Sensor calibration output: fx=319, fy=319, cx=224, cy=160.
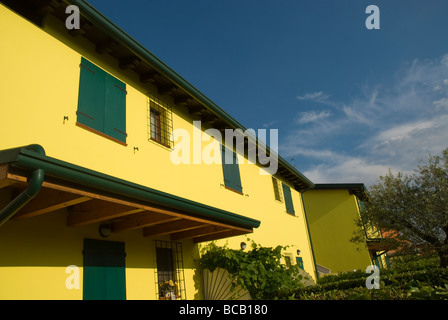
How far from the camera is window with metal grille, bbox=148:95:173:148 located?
7.20 meters

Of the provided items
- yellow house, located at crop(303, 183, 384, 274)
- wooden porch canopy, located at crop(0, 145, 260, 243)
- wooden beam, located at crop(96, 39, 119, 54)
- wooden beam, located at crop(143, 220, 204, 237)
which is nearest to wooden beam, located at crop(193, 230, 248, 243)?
wooden porch canopy, located at crop(0, 145, 260, 243)

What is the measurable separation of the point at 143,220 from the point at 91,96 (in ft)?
7.78

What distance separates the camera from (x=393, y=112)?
9062 millimetres

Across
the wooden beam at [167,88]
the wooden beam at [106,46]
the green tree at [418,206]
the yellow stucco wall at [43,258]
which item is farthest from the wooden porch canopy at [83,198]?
the green tree at [418,206]

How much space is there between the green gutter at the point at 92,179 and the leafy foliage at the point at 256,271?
1687 millimetres

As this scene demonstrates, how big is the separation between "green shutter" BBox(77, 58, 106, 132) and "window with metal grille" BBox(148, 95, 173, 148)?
1.39m

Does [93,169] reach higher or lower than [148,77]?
lower

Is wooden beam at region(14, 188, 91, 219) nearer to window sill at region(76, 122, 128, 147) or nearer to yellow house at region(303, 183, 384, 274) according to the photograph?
window sill at region(76, 122, 128, 147)

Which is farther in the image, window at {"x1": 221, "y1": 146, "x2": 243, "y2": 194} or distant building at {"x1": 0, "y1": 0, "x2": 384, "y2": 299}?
window at {"x1": 221, "y1": 146, "x2": 243, "y2": 194}

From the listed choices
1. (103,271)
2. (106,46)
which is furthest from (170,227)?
(106,46)

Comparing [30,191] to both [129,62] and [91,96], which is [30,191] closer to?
[91,96]

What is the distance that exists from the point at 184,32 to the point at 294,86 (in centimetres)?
350

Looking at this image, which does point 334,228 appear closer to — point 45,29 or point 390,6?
point 390,6

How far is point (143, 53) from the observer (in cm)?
647
